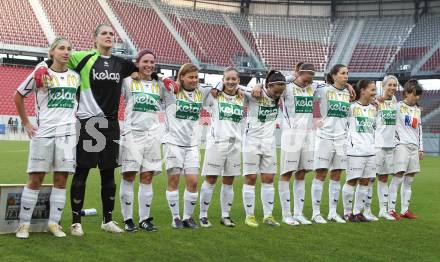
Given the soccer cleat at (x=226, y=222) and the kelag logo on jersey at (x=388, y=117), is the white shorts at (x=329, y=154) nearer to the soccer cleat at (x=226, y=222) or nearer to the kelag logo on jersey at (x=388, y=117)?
the kelag logo on jersey at (x=388, y=117)

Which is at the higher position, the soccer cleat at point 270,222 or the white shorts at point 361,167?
the white shorts at point 361,167

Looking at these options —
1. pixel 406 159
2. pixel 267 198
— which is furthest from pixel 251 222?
pixel 406 159

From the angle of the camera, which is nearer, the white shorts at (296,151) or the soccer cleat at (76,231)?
the soccer cleat at (76,231)

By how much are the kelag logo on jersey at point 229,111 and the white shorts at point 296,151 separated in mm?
790

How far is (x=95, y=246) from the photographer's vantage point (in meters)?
5.42

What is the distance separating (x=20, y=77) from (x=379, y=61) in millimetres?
26411

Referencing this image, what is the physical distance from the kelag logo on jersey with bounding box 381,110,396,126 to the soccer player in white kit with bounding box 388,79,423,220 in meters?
0.26

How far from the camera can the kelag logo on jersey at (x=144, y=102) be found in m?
6.36

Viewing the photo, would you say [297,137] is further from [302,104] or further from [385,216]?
[385,216]

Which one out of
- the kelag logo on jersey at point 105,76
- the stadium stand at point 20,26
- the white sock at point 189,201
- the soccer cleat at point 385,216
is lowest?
the soccer cleat at point 385,216

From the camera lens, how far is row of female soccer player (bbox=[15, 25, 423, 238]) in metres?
5.82

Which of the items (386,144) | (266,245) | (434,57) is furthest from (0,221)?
(434,57)

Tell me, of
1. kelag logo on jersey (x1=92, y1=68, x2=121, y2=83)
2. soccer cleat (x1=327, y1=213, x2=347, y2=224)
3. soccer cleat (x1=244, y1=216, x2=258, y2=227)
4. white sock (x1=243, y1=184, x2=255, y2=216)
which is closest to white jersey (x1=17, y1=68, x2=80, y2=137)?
kelag logo on jersey (x1=92, y1=68, x2=121, y2=83)

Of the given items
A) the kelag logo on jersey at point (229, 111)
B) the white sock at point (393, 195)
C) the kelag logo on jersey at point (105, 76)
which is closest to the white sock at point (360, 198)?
the white sock at point (393, 195)
